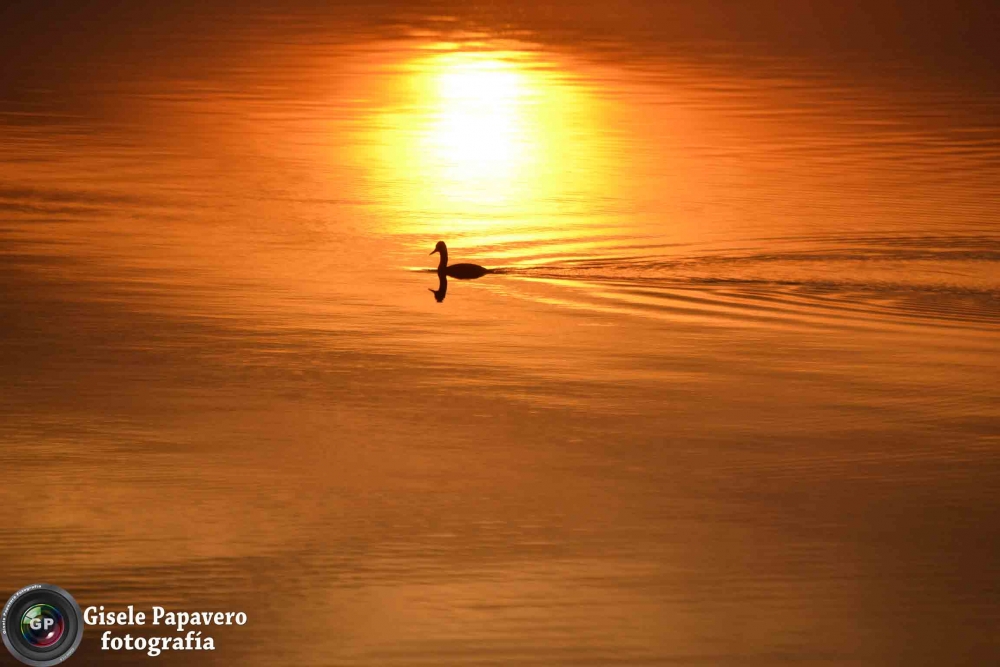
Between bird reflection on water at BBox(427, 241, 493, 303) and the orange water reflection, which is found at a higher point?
the orange water reflection

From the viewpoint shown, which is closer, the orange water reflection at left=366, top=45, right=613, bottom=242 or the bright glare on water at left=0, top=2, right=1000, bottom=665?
the bright glare on water at left=0, top=2, right=1000, bottom=665

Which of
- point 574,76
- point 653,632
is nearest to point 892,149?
point 574,76

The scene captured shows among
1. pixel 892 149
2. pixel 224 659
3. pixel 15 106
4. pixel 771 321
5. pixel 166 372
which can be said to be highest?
pixel 15 106

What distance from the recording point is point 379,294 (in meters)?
13.0

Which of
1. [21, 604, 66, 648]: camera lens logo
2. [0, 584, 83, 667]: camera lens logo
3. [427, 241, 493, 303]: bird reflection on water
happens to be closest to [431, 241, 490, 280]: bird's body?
[427, 241, 493, 303]: bird reflection on water

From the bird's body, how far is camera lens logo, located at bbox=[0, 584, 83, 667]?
6.04 m

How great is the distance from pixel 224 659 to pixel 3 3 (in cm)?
2880

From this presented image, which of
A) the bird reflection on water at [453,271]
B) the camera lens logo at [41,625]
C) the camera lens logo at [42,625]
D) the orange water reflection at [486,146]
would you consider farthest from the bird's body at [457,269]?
the camera lens logo at [42,625]

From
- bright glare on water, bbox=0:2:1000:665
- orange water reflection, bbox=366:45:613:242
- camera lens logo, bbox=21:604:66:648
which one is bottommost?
camera lens logo, bbox=21:604:66:648

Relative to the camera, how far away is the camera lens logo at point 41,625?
7359 mm

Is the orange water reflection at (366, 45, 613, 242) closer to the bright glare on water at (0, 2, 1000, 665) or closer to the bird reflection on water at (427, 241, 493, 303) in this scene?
the bright glare on water at (0, 2, 1000, 665)

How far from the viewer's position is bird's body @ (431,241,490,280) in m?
13.2

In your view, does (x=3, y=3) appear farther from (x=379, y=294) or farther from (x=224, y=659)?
(x=224, y=659)

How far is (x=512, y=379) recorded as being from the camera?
35.7ft
